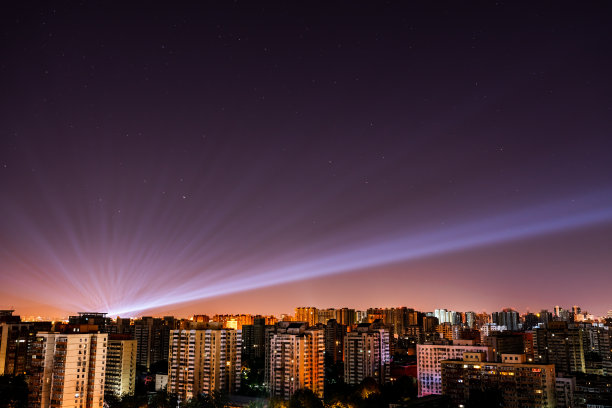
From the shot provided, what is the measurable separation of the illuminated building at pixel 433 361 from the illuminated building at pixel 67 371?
17175mm

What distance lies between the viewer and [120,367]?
2705 cm

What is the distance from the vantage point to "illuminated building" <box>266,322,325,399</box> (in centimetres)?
2428

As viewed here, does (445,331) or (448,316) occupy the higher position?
(448,316)

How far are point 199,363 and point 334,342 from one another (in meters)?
17.3

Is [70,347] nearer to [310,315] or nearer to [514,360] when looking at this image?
[514,360]

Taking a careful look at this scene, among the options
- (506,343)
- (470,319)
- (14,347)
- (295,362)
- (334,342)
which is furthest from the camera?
(470,319)

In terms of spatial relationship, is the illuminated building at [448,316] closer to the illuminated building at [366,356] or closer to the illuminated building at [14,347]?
the illuminated building at [366,356]

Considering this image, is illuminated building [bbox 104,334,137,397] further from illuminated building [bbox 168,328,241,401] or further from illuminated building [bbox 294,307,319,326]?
illuminated building [bbox 294,307,319,326]

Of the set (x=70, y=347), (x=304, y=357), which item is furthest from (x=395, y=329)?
(x=70, y=347)

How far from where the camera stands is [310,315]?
5094cm

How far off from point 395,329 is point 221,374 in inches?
1220

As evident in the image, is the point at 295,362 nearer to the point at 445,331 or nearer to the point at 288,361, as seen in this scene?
the point at 288,361

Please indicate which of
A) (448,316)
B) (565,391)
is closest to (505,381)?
(565,391)

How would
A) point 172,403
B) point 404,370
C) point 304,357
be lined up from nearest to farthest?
point 172,403
point 304,357
point 404,370
